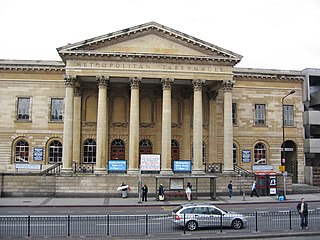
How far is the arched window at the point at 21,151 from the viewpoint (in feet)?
151

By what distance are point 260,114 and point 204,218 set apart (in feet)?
105

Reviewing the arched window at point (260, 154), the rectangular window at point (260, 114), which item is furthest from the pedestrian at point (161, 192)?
the rectangular window at point (260, 114)

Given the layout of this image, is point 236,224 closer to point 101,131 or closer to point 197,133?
point 197,133

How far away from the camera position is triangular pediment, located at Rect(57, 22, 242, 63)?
3931 cm

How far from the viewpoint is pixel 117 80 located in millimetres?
42719

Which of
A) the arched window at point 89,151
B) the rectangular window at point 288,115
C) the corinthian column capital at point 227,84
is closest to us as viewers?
the corinthian column capital at point 227,84

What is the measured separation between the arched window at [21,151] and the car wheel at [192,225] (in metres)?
30.9

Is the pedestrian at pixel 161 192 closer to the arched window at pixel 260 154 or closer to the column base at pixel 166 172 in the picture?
the column base at pixel 166 172

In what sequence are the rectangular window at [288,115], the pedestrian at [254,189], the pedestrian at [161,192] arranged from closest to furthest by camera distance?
the pedestrian at [161,192] < the pedestrian at [254,189] < the rectangular window at [288,115]

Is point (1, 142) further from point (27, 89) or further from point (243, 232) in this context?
point (243, 232)

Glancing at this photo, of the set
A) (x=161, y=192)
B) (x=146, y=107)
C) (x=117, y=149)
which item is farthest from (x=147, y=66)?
(x=161, y=192)

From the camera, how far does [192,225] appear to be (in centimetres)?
2044

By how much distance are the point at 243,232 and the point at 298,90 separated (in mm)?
35946

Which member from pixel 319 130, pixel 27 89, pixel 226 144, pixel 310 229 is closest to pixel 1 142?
pixel 27 89
